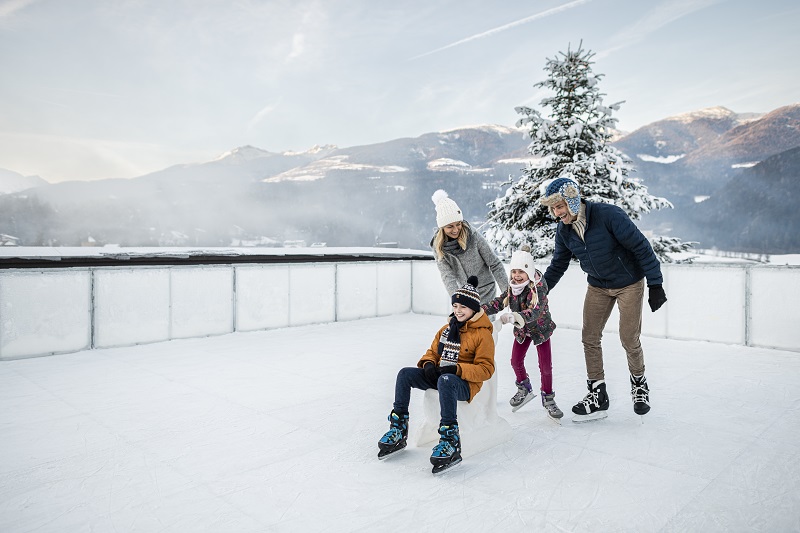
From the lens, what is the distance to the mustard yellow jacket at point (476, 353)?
290cm

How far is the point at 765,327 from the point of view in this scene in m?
7.54

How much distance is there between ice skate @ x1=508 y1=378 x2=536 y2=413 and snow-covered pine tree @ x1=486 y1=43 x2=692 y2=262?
911 centimetres

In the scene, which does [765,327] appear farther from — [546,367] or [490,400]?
[490,400]

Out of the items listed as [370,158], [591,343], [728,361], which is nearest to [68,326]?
[591,343]

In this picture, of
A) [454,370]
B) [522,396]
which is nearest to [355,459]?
[454,370]

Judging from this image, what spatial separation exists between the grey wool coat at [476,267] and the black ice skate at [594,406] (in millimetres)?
1009

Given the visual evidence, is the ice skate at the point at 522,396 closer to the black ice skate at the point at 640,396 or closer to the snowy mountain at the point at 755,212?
the black ice skate at the point at 640,396

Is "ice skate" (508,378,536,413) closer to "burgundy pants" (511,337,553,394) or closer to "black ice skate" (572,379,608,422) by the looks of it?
"burgundy pants" (511,337,553,394)

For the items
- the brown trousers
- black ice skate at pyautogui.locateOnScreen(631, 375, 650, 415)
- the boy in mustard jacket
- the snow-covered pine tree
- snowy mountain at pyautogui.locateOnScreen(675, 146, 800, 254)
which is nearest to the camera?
the boy in mustard jacket

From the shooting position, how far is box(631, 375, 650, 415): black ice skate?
3.61 meters

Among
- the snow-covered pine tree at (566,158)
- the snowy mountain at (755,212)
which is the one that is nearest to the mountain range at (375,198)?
the snowy mountain at (755,212)

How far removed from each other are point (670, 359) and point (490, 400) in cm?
439

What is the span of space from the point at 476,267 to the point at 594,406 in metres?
1.35

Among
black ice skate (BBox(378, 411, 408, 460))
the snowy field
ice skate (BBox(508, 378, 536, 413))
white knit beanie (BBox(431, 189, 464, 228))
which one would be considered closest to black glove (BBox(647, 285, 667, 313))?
the snowy field
